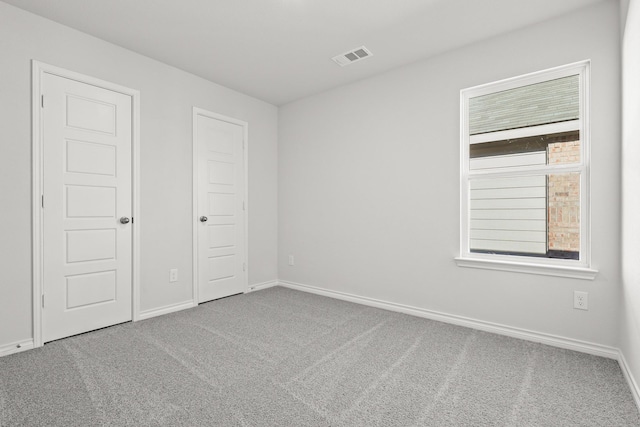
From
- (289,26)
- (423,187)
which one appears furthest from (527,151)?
(289,26)

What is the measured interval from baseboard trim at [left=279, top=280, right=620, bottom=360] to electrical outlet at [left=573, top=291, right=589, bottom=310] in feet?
0.85

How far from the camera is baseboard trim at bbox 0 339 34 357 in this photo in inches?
90.4

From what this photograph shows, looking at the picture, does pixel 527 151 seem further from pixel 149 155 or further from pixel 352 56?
pixel 149 155

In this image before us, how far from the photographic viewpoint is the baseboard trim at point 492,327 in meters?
2.32

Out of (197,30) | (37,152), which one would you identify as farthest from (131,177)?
Result: (197,30)

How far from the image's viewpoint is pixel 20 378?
197 centimetres

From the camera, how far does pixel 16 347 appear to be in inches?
92.7

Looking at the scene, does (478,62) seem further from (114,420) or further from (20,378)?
(20,378)

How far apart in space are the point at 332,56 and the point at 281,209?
7.07 ft

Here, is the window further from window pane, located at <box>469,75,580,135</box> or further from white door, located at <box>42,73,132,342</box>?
white door, located at <box>42,73,132,342</box>

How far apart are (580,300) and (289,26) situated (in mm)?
3150

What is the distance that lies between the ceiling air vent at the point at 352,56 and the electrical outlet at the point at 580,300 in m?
2.69

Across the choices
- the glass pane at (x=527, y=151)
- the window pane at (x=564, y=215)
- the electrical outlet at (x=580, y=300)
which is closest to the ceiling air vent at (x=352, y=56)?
the glass pane at (x=527, y=151)

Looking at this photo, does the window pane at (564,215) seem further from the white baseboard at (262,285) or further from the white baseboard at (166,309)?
the white baseboard at (166,309)
